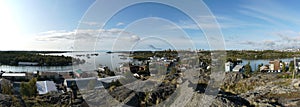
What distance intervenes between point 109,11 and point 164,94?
194cm

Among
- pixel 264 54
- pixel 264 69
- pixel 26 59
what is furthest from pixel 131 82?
pixel 264 54

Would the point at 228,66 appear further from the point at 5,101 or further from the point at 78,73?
the point at 5,101

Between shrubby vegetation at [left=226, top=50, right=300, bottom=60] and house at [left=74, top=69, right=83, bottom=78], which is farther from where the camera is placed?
shrubby vegetation at [left=226, top=50, right=300, bottom=60]

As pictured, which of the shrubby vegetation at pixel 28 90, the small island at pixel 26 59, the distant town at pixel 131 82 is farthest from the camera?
the small island at pixel 26 59

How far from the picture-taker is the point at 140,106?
14.7 feet

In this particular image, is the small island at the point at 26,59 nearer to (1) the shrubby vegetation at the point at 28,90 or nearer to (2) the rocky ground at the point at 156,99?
(1) the shrubby vegetation at the point at 28,90

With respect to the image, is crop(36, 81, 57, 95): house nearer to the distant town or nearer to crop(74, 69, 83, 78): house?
the distant town

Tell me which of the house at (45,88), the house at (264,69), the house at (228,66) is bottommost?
the house at (264,69)

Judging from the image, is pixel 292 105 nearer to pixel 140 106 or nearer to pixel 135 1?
pixel 140 106

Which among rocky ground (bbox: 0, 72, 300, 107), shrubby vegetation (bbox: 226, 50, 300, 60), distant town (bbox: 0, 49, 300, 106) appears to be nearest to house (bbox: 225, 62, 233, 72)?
distant town (bbox: 0, 49, 300, 106)

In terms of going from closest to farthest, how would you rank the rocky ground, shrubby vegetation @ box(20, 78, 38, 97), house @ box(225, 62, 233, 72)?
the rocky ground < shrubby vegetation @ box(20, 78, 38, 97) < house @ box(225, 62, 233, 72)

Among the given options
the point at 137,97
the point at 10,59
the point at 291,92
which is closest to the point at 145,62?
the point at 137,97

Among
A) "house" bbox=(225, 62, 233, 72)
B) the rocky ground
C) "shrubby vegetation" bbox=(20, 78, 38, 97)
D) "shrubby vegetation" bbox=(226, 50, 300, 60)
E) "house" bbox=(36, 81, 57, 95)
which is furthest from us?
"shrubby vegetation" bbox=(226, 50, 300, 60)

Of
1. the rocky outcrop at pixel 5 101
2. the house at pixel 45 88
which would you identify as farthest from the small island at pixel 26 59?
the rocky outcrop at pixel 5 101
